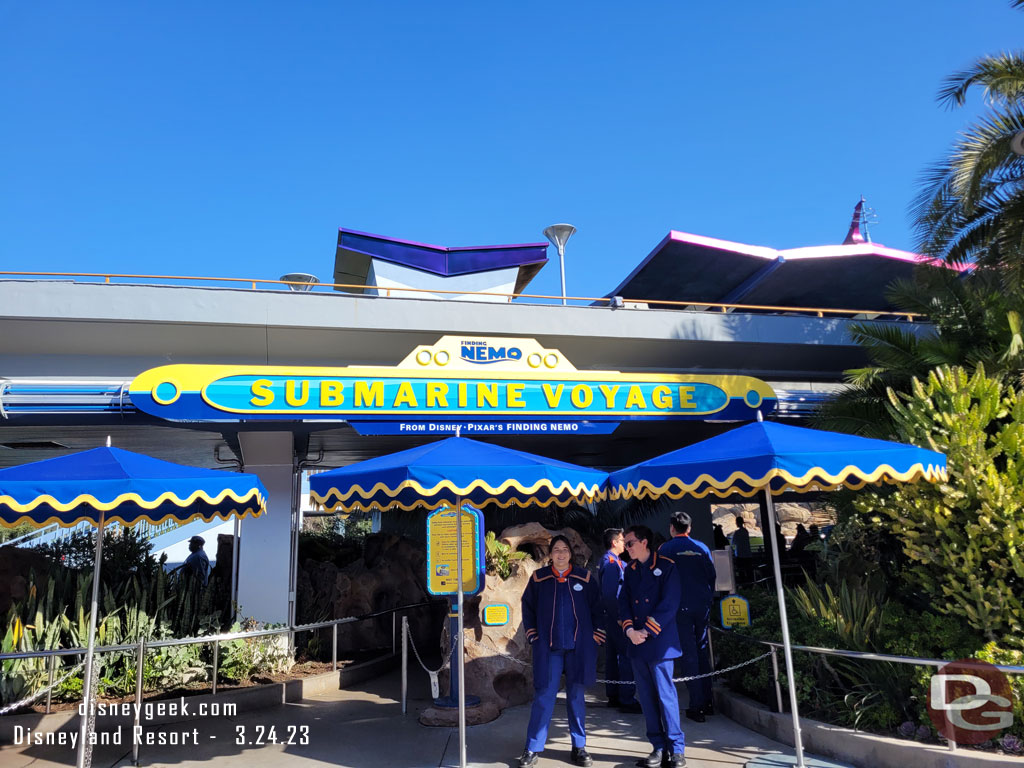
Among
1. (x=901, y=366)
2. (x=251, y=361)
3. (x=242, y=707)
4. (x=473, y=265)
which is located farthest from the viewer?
(x=473, y=265)

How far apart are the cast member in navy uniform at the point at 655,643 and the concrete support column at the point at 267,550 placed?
271 inches

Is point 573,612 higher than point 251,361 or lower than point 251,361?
lower

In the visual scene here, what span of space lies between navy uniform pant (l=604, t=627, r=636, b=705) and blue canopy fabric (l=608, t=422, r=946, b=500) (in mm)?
2128

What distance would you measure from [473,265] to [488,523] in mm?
7947

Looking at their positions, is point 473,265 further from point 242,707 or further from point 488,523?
point 242,707

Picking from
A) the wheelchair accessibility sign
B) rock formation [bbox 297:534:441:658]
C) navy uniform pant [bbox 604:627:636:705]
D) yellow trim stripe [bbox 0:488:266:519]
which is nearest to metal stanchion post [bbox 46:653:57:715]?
yellow trim stripe [bbox 0:488:266:519]

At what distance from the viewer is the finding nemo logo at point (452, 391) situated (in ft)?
32.4

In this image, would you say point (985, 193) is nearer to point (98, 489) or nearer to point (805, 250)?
point (805, 250)

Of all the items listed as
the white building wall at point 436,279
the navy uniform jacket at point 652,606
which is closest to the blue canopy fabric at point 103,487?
the navy uniform jacket at point 652,606

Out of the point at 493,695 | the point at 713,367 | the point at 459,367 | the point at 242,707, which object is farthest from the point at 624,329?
the point at 242,707

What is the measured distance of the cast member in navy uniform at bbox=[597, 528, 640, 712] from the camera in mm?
7211

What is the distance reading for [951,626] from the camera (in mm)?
6211

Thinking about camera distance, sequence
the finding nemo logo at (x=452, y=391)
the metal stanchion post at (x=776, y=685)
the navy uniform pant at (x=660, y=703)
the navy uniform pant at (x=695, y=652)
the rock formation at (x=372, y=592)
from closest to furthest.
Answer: the navy uniform pant at (x=660, y=703) → the metal stanchion post at (x=776, y=685) → the navy uniform pant at (x=695, y=652) → the finding nemo logo at (x=452, y=391) → the rock formation at (x=372, y=592)

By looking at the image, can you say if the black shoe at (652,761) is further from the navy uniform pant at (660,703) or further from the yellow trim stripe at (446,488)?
the yellow trim stripe at (446,488)
